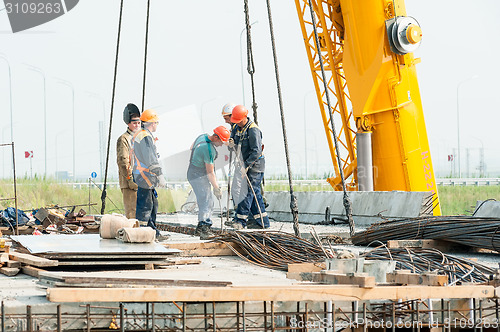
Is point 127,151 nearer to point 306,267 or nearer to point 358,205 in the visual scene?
point 358,205

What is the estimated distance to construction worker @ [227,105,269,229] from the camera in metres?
12.3

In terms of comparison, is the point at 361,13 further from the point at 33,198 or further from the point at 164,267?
the point at 33,198

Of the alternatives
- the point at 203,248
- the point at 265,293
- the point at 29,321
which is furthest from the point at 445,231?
the point at 29,321

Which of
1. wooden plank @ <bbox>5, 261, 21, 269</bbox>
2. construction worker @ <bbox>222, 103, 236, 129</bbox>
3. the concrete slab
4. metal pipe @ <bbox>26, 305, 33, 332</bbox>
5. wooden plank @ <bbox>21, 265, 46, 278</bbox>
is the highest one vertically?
construction worker @ <bbox>222, 103, 236, 129</bbox>

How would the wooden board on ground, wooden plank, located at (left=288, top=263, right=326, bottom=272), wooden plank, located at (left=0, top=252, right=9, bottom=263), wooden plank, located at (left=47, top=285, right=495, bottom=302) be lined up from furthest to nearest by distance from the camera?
the wooden board on ground, wooden plank, located at (left=0, top=252, right=9, bottom=263), wooden plank, located at (left=288, top=263, right=326, bottom=272), wooden plank, located at (left=47, top=285, right=495, bottom=302)

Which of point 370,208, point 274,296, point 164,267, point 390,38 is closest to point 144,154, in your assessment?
point 164,267

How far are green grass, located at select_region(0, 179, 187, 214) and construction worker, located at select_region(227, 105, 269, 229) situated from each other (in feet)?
37.5

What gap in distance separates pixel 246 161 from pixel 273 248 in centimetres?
365

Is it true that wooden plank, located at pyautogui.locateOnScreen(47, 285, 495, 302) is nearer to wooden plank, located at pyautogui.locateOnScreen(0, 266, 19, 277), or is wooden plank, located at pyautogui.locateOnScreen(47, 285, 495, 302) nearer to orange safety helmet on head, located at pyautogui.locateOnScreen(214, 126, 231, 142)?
wooden plank, located at pyautogui.locateOnScreen(0, 266, 19, 277)

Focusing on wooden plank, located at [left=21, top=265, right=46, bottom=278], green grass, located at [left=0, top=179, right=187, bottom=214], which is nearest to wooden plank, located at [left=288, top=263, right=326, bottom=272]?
wooden plank, located at [left=21, top=265, right=46, bottom=278]

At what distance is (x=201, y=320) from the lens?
5766mm

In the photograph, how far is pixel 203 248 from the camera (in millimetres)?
9562

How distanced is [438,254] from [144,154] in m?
4.79

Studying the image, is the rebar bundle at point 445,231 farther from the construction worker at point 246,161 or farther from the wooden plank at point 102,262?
the wooden plank at point 102,262
